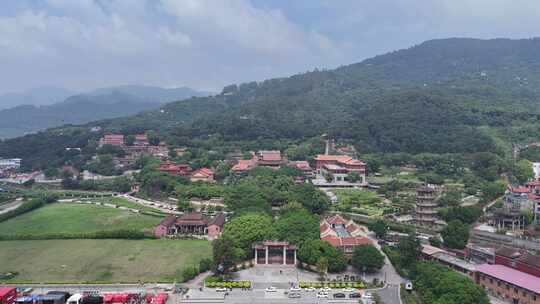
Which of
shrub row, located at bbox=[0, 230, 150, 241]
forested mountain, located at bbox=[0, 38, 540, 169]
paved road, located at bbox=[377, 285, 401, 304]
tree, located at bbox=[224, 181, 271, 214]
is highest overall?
forested mountain, located at bbox=[0, 38, 540, 169]

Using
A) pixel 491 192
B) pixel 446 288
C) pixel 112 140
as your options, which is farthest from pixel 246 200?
pixel 112 140

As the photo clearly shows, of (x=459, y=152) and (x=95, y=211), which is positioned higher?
Result: (x=459, y=152)

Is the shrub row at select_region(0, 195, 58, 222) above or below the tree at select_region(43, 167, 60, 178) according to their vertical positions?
below

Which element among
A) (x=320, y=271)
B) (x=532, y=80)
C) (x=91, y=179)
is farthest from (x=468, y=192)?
(x=532, y=80)

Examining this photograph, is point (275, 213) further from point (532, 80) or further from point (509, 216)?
point (532, 80)

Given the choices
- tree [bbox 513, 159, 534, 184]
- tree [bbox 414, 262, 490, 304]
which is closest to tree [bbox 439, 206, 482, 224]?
tree [bbox 414, 262, 490, 304]

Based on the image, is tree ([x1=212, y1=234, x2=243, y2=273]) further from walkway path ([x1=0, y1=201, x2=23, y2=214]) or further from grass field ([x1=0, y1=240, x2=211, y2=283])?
walkway path ([x1=0, y1=201, x2=23, y2=214])

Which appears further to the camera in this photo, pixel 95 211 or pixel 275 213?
pixel 95 211
